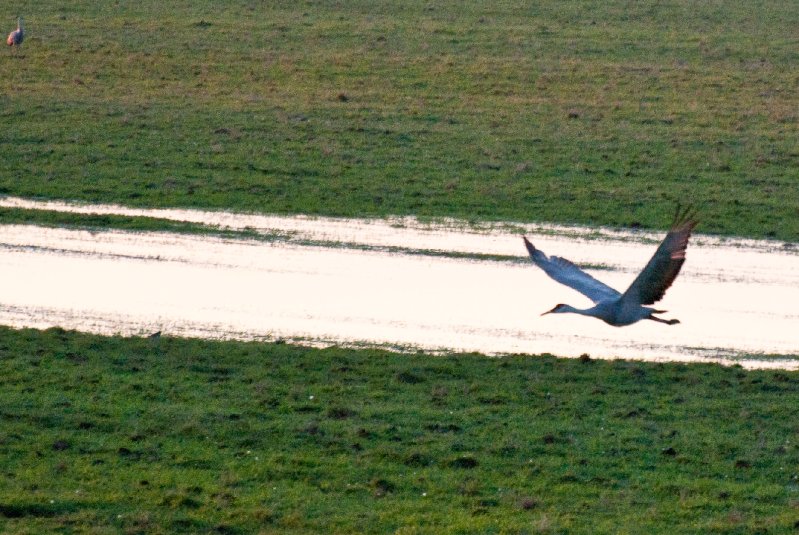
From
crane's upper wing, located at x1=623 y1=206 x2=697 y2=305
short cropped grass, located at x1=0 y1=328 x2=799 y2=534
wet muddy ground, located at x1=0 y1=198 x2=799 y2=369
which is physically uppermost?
crane's upper wing, located at x1=623 y1=206 x2=697 y2=305

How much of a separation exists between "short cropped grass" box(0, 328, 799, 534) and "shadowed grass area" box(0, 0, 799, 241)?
320 inches

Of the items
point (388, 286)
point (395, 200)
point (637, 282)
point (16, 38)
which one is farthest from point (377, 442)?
point (16, 38)

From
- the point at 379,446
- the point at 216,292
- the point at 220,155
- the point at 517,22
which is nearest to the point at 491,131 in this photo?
the point at 220,155

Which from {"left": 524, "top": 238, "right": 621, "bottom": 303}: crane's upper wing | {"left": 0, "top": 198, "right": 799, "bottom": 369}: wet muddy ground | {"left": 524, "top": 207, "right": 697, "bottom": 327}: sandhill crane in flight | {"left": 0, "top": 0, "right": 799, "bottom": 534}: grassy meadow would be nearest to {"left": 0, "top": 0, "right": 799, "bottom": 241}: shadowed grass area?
{"left": 0, "top": 0, "right": 799, "bottom": 534}: grassy meadow

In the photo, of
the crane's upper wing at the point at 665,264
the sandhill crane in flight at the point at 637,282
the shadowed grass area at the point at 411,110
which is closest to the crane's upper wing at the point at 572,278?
the sandhill crane in flight at the point at 637,282

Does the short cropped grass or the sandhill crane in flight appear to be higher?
the sandhill crane in flight

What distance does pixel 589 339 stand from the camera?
14.8 m

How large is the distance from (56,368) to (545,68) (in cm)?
2168

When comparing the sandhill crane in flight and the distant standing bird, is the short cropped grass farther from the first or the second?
the distant standing bird

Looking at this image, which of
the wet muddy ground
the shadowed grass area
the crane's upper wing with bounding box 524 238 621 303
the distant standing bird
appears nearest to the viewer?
the crane's upper wing with bounding box 524 238 621 303

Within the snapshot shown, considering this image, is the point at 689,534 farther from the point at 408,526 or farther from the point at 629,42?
the point at 629,42

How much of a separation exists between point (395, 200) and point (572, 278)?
9858 millimetres

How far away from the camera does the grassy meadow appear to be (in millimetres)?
9609

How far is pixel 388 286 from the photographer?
16.7 metres
